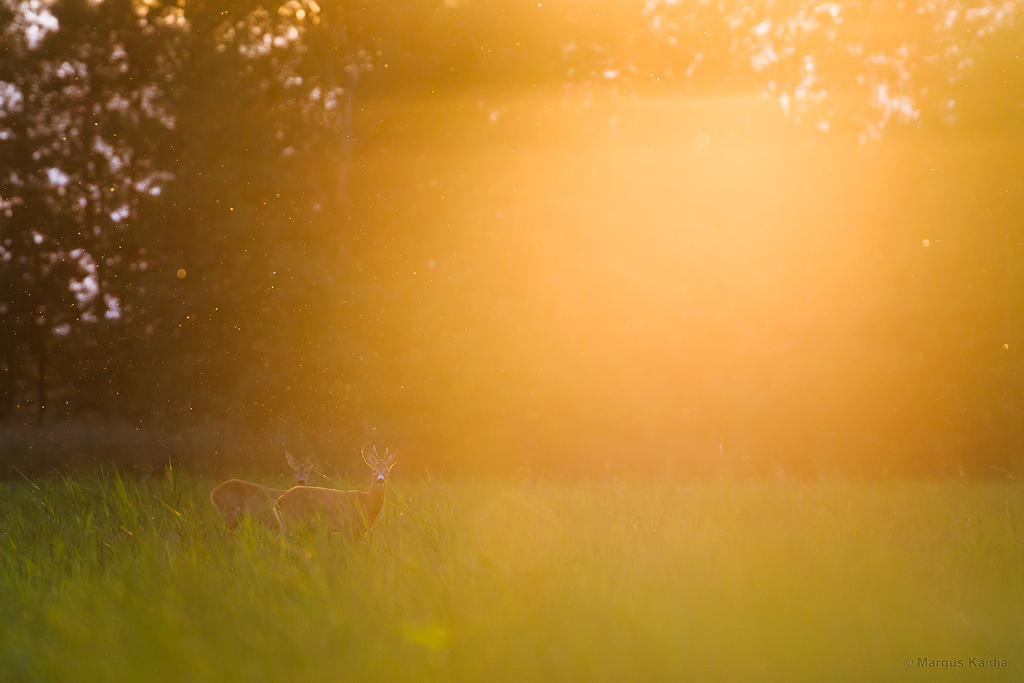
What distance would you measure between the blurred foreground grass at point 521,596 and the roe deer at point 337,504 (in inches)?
11.8

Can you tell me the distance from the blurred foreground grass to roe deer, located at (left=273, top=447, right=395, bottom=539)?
0.30 metres

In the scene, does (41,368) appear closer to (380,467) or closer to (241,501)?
(241,501)

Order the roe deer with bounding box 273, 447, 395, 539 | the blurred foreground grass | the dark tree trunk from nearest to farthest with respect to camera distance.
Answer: the blurred foreground grass
the roe deer with bounding box 273, 447, 395, 539
the dark tree trunk

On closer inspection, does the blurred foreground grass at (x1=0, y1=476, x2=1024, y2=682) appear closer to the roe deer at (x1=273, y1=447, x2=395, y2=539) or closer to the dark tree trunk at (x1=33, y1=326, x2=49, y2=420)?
the roe deer at (x1=273, y1=447, x2=395, y2=539)

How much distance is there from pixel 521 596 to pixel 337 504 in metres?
2.50

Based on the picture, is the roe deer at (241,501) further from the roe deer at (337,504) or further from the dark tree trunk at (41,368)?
the dark tree trunk at (41,368)

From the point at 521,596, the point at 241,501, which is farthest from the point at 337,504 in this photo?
the point at 521,596

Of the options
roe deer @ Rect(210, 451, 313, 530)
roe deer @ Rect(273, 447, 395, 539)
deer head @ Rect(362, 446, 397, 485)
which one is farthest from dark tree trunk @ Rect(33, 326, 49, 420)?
deer head @ Rect(362, 446, 397, 485)

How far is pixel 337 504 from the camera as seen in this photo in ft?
21.6

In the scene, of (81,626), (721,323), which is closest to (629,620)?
(81,626)

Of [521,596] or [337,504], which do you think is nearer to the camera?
[521,596]

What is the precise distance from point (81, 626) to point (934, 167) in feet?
41.6

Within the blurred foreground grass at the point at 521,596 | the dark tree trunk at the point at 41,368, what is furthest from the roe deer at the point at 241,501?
the dark tree trunk at the point at 41,368

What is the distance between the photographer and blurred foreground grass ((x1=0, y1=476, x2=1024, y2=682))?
12.4ft
